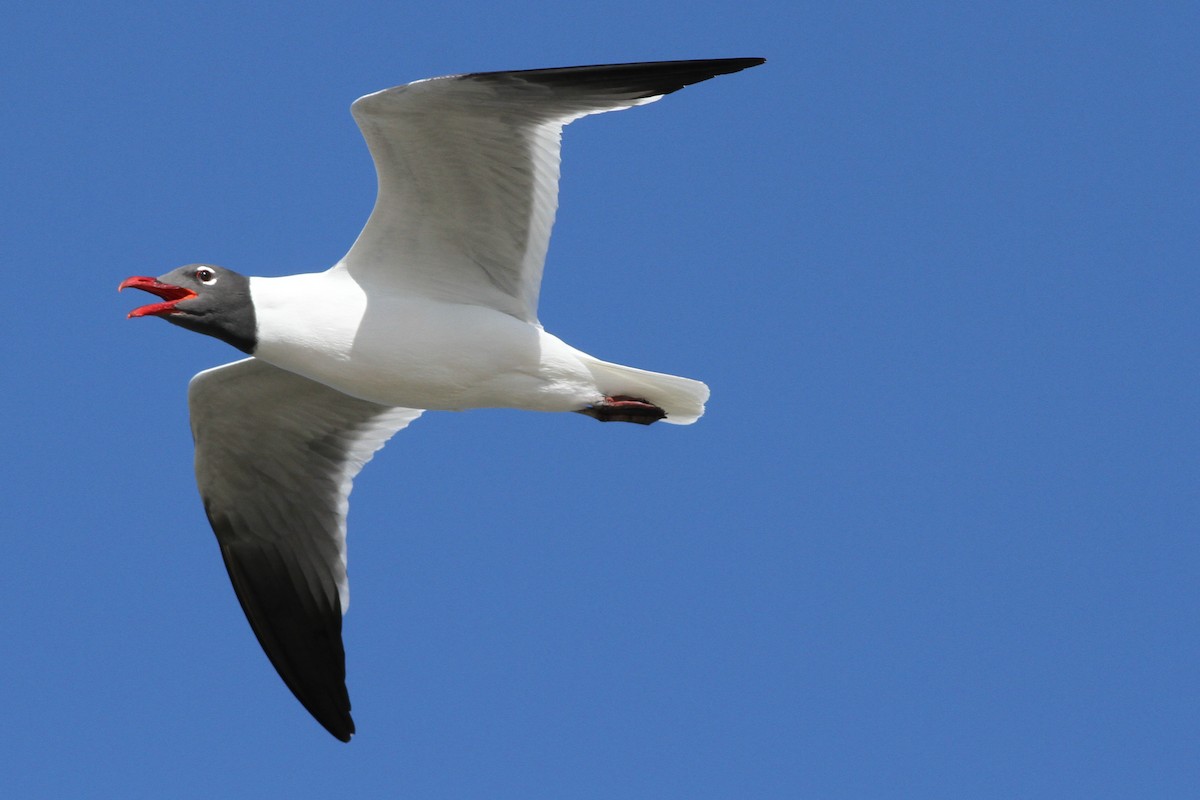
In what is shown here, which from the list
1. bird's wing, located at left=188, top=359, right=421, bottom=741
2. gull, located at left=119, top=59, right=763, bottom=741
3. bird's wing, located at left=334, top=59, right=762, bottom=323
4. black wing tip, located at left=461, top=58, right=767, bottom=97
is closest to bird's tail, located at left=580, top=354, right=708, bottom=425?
gull, located at left=119, top=59, right=763, bottom=741

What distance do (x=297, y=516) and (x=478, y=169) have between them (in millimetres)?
2803

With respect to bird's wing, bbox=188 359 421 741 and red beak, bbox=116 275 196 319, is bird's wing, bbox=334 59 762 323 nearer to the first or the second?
red beak, bbox=116 275 196 319

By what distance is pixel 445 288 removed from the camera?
8.45 metres

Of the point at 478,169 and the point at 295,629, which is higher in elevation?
the point at 478,169

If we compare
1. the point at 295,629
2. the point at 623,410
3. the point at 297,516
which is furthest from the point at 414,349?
the point at 295,629

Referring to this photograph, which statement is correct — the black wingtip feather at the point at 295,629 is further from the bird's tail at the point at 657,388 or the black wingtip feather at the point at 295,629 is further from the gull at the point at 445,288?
the bird's tail at the point at 657,388

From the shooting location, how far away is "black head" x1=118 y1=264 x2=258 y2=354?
8.00 meters

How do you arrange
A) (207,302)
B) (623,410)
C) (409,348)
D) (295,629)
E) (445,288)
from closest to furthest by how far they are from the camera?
(207,302)
(409,348)
(445,288)
(623,410)
(295,629)

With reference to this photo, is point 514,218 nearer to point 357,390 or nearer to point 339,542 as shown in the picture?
point 357,390

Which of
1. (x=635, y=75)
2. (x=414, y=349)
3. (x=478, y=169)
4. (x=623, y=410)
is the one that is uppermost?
(x=635, y=75)

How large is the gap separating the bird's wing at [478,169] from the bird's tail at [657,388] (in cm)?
48

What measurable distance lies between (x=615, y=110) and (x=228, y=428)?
10.7ft

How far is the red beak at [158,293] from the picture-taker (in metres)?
7.93

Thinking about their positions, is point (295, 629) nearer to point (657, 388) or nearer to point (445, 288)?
point (445, 288)
